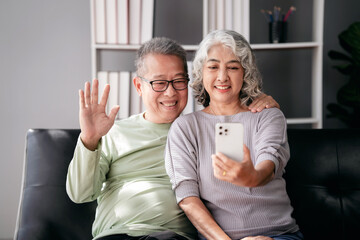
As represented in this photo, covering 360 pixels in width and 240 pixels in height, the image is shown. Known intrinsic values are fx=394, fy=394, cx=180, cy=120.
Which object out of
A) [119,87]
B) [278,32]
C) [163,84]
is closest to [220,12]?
[278,32]

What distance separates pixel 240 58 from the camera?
4.69 feet

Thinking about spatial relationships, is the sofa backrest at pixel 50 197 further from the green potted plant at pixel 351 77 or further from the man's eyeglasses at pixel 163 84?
the green potted plant at pixel 351 77

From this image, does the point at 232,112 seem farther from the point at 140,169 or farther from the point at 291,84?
the point at 291,84

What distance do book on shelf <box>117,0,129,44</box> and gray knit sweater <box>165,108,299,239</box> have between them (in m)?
1.08

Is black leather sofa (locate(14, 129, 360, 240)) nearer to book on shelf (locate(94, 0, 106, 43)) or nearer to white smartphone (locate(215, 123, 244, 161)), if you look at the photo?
white smartphone (locate(215, 123, 244, 161))

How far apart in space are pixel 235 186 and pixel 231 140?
27cm

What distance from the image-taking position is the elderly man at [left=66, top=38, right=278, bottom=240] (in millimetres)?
1392

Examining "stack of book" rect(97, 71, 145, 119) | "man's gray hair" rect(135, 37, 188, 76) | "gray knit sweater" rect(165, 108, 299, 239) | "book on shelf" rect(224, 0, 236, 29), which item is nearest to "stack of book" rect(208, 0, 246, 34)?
"book on shelf" rect(224, 0, 236, 29)

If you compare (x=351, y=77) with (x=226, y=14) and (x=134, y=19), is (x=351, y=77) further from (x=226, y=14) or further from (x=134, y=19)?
(x=134, y=19)

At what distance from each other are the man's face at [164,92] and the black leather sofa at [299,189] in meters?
0.37

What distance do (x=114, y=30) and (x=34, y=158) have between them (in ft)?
3.34

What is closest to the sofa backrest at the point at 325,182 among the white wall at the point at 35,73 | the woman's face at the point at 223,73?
the woman's face at the point at 223,73

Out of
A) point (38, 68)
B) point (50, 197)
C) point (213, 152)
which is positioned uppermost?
point (38, 68)

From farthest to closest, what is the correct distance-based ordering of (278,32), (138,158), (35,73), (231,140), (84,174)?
(35,73)
(278,32)
(138,158)
(84,174)
(231,140)
